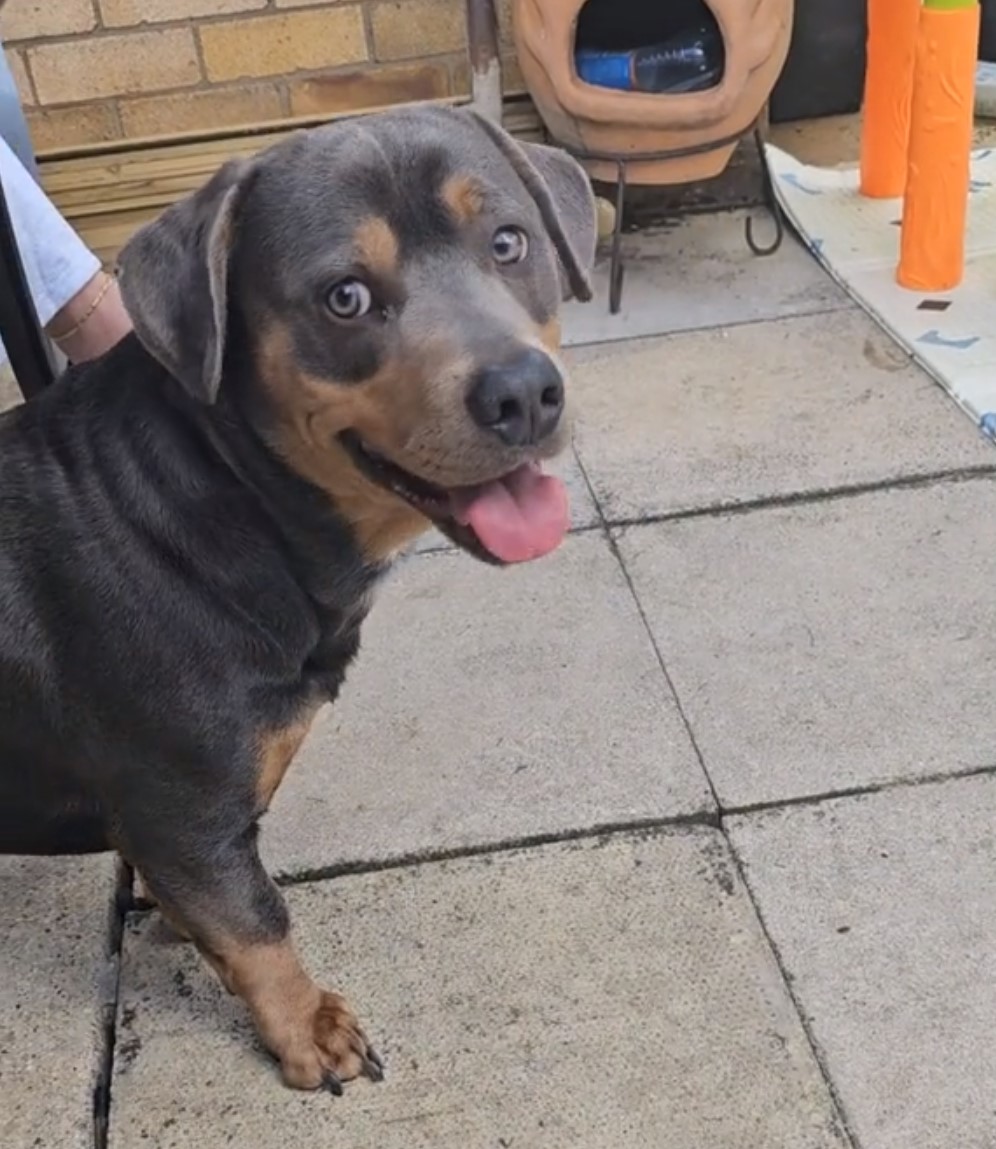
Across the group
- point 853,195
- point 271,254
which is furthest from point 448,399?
point 853,195

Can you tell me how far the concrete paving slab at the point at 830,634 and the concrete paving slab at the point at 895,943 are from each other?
114mm

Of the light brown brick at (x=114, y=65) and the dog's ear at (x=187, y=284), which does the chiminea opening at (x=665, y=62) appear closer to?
the light brown brick at (x=114, y=65)

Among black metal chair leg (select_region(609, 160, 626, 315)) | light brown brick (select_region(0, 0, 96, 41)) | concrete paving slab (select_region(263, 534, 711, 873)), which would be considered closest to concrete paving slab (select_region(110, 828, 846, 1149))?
concrete paving slab (select_region(263, 534, 711, 873))

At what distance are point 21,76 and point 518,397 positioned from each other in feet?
13.3

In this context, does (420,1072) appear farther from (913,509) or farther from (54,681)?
(913,509)

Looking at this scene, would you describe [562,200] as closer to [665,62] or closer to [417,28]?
[665,62]

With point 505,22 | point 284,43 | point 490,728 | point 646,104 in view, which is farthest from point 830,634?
point 284,43

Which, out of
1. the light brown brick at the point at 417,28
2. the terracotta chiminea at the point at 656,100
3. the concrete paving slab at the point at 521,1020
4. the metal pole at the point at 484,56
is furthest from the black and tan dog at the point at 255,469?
the light brown brick at the point at 417,28

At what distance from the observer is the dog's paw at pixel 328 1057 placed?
2.45m

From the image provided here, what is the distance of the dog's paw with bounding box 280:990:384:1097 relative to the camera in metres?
2.45

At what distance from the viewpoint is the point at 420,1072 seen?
247 centimetres

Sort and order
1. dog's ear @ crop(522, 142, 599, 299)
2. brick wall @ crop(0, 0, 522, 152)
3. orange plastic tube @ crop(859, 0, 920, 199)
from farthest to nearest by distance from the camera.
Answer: brick wall @ crop(0, 0, 522, 152), orange plastic tube @ crop(859, 0, 920, 199), dog's ear @ crop(522, 142, 599, 299)

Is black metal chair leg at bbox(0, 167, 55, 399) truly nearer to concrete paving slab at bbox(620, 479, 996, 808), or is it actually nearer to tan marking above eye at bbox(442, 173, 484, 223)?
tan marking above eye at bbox(442, 173, 484, 223)

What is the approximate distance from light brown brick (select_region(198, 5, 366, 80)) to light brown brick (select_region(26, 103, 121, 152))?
43 centimetres
